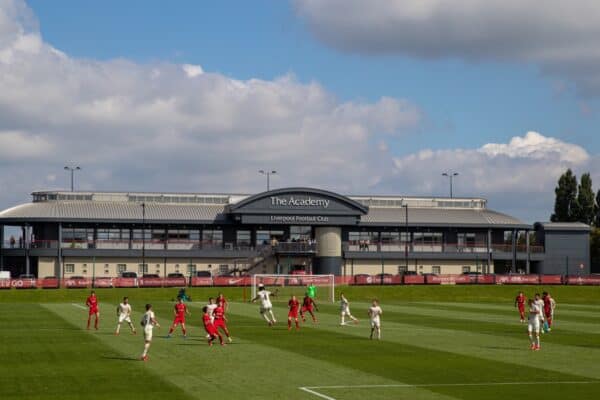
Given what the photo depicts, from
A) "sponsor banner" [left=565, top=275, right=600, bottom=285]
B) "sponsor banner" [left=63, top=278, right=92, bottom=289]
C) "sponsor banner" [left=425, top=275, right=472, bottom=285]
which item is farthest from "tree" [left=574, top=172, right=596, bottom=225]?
"sponsor banner" [left=63, top=278, right=92, bottom=289]

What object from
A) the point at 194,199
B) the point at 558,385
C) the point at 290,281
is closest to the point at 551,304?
the point at 558,385

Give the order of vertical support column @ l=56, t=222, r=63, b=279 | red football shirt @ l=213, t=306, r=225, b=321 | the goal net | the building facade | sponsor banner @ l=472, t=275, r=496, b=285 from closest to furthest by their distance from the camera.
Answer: red football shirt @ l=213, t=306, r=225, b=321, the goal net, sponsor banner @ l=472, t=275, r=496, b=285, vertical support column @ l=56, t=222, r=63, b=279, the building facade

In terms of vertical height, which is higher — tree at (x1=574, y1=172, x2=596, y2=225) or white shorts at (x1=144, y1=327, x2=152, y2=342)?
tree at (x1=574, y1=172, x2=596, y2=225)

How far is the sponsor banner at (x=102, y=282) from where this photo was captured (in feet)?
315

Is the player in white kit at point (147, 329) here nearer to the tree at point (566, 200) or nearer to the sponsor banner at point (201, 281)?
the sponsor banner at point (201, 281)

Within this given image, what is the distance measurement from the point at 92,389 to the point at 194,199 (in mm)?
96206

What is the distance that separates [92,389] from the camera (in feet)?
86.8

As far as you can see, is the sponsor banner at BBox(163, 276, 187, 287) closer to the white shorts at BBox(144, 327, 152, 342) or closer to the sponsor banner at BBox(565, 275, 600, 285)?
the sponsor banner at BBox(565, 275, 600, 285)

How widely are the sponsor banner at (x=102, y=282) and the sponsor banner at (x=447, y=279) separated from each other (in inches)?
1367

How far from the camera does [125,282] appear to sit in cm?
9738

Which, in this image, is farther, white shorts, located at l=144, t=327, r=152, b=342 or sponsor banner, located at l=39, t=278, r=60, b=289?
sponsor banner, located at l=39, t=278, r=60, b=289

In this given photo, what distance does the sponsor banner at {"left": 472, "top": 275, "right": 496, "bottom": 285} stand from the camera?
10569 cm

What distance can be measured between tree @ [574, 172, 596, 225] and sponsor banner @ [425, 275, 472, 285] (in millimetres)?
46246

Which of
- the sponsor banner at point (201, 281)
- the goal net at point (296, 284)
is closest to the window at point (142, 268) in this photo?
the sponsor banner at point (201, 281)
